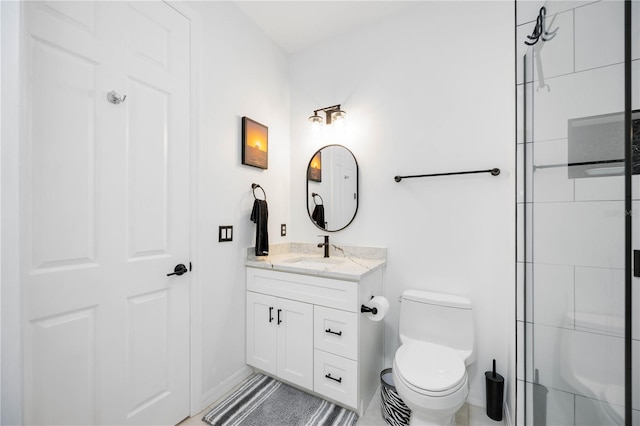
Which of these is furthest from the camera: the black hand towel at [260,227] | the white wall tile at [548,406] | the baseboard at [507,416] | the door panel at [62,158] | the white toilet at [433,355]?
the black hand towel at [260,227]

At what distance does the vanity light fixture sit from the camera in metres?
2.12

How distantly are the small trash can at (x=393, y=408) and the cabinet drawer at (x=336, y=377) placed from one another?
0.59ft

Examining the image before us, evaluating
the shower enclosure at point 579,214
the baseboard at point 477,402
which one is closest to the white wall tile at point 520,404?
the shower enclosure at point 579,214

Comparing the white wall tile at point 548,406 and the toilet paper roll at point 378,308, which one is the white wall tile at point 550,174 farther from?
the toilet paper roll at point 378,308

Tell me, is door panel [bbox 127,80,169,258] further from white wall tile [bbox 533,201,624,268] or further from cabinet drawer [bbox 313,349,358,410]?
→ white wall tile [bbox 533,201,624,268]

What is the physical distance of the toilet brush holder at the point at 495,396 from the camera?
1.51 metres

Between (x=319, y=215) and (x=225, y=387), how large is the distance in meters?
1.41

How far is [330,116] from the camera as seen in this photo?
2.17 metres

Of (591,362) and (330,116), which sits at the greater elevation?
(330,116)

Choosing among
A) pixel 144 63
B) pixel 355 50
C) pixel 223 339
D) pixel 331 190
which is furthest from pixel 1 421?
pixel 355 50

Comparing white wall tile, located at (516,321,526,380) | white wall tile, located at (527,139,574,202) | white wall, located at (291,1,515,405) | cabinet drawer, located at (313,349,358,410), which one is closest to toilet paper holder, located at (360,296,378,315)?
cabinet drawer, located at (313,349,358,410)

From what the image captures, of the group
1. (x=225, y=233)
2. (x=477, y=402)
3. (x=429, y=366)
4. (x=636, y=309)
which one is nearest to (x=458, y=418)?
(x=477, y=402)

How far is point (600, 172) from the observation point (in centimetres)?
75

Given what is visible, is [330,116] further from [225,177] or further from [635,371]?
[635,371]
